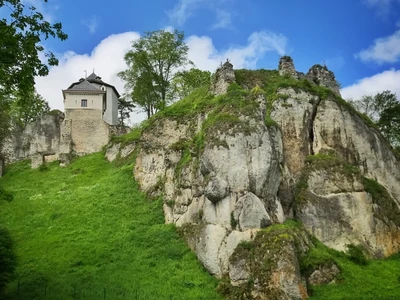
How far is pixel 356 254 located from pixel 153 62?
30.7 meters

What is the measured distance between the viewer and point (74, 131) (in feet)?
147

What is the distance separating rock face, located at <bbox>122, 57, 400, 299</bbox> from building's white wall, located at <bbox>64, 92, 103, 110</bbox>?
1537 cm

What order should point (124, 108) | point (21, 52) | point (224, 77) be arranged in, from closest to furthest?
point (21, 52)
point (224, 77)
point (124, 108)

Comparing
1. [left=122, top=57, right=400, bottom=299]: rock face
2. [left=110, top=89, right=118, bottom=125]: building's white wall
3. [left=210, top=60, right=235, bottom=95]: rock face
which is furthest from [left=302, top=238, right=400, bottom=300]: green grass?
[left=110, top=89, right=118, bottom=125]: building's white wall

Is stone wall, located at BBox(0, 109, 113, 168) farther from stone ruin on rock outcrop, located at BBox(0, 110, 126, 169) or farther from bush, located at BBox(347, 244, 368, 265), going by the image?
bush, located at BBox(347, 244, 368, 265)

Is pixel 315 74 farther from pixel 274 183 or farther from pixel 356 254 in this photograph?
pixel 356 254

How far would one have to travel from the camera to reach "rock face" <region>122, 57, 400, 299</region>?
845 inches

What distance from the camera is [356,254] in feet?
77.6

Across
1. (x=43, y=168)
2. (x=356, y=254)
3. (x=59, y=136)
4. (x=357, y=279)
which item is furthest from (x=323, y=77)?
(x=59, y=136)

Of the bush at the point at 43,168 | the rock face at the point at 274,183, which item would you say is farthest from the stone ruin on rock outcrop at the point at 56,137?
the rock face at the point at 274,183

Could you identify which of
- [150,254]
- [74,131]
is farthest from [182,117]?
[74,131]

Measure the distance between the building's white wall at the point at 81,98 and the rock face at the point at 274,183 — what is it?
50.4 ft

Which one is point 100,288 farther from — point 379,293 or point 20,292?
point 379,293

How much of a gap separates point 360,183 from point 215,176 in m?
9.62
